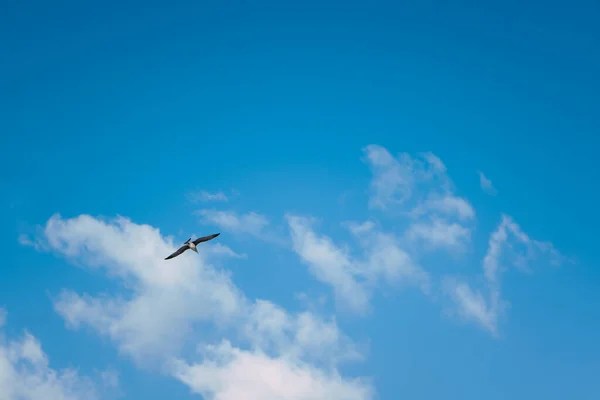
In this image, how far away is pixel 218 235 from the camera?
128 m

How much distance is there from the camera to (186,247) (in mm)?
→ 131750

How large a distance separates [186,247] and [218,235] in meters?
7.11
